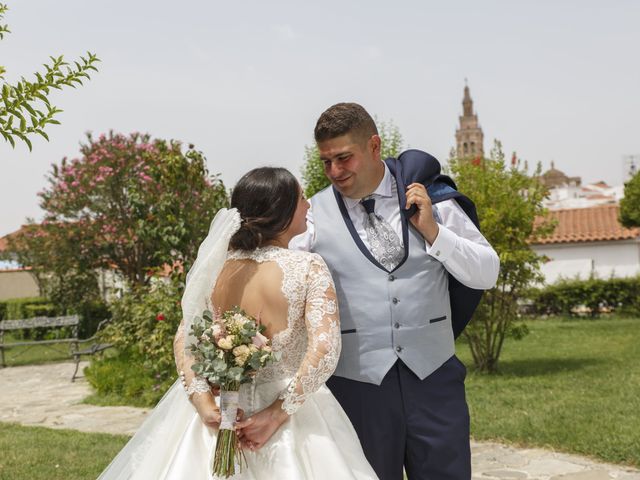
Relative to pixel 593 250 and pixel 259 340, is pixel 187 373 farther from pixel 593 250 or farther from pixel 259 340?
pixel 593 250

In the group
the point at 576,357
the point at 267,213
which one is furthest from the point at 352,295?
the point at 576,357

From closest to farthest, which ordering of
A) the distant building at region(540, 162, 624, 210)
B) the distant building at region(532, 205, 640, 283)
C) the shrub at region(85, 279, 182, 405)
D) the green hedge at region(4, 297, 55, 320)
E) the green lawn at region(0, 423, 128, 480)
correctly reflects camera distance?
the green lawn at region(0, 423, 128, 480) → the shrub at region(85, 279, 182, 405) → the green hedge at region(4, 297, 55, 320) → the distant building at region(532, 205, 640, 283) → the distant building at region(540, 162, 624, 210)

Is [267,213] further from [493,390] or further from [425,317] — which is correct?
[493,390]

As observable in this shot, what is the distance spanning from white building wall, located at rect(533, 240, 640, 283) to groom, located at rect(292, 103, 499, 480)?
25.6 meters

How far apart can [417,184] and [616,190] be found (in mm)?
51812

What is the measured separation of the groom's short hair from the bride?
25 centimetres

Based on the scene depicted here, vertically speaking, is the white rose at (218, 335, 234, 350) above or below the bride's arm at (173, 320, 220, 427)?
above

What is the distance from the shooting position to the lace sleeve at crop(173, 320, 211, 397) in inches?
107

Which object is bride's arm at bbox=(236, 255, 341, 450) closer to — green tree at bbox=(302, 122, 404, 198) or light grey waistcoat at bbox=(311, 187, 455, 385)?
light grey waistcoat at bbox=(311, 187, 455, 385)

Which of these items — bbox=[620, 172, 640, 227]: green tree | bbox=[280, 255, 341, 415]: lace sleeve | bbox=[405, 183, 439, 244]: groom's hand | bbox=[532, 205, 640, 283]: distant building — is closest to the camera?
bbox=[280, 255, 341, 415]: lace sleeve

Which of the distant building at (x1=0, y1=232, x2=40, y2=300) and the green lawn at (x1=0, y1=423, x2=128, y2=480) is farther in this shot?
the distant building at (x1=0, y1=232, x2=40, y2=300)

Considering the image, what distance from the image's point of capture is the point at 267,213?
2783 mm

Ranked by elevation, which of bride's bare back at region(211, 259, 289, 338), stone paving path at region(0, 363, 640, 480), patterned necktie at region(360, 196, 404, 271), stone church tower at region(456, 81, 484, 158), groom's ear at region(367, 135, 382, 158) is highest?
stone church tower at region(456, 81, 484, 158)

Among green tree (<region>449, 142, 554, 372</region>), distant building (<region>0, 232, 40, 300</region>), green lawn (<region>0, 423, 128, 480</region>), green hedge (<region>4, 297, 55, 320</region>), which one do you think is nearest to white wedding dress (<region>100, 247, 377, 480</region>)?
green lawn (<region>0, 423, 128, 480</region>)
